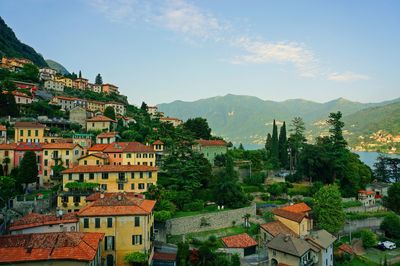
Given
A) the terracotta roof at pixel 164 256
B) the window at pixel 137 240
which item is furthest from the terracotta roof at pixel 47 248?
the terracotta roof at pixel 164 256

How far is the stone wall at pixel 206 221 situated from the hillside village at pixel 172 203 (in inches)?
4.9

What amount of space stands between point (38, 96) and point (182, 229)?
191 feet

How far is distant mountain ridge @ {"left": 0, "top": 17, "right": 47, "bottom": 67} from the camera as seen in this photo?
122031mm

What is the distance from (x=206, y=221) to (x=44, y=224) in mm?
17067

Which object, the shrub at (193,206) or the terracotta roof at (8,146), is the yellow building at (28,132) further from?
the shrub at (193,206)

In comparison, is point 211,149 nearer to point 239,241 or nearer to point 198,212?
point 198,212

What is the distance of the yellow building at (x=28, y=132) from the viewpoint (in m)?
50.0

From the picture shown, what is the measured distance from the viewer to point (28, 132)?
5062 cm

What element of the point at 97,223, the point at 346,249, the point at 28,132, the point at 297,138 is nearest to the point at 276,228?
the point at 346,249

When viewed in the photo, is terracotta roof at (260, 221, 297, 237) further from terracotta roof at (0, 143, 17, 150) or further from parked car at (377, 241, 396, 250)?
terracotta roof at (0, 143, 17, 150)

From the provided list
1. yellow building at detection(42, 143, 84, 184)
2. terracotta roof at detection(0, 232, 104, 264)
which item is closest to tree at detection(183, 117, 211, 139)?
yellow building at detection(42, 143, 84, 184)

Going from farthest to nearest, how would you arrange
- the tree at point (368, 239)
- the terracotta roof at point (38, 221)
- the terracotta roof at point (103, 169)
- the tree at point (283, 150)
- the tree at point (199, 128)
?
the tree at point (199, 128) < the tree at point (283, 150) < the tree at point (368, 239) < the terracotta roof at point (103, 169) < the terracotta roof at point (38, 221)

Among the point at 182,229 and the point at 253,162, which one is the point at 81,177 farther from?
the point at 253,162

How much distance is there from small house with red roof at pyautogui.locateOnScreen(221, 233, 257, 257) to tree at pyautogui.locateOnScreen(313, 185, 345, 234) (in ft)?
38.4
